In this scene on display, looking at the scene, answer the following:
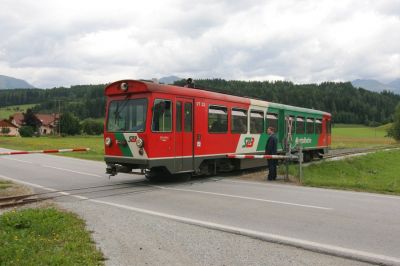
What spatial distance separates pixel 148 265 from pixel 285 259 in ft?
5.98

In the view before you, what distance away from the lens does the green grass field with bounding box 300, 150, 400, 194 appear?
13.7 metres

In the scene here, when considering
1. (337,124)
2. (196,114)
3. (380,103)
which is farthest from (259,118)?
(380,103)

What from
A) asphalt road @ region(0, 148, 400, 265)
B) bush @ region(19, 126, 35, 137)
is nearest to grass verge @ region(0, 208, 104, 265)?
asphalt road @ region(0, 148, 400, 265)

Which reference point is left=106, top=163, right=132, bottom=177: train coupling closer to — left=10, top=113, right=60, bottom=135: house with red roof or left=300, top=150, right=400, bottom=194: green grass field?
left=300, top=150, right=400, bottom=194: green grass field

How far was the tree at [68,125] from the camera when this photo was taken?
103m

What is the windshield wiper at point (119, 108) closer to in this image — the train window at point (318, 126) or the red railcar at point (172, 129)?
the red railcar at point (172, 129)

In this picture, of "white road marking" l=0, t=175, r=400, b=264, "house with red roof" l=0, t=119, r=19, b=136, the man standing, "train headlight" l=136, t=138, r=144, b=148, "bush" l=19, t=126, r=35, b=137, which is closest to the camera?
"white road marking" l=0, t=175, r=400, b=264

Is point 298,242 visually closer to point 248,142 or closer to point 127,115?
point 127,115

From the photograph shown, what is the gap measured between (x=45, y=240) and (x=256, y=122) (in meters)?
12.9

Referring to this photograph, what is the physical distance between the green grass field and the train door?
13.0ft

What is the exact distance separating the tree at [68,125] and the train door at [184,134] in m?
94.1

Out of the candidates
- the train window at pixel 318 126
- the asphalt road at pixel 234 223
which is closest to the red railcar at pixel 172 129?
the asphalt road at pixel 234 223

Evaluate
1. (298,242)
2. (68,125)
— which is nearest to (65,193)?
(298,242)

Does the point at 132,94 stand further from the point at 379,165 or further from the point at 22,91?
the point at 22,91
